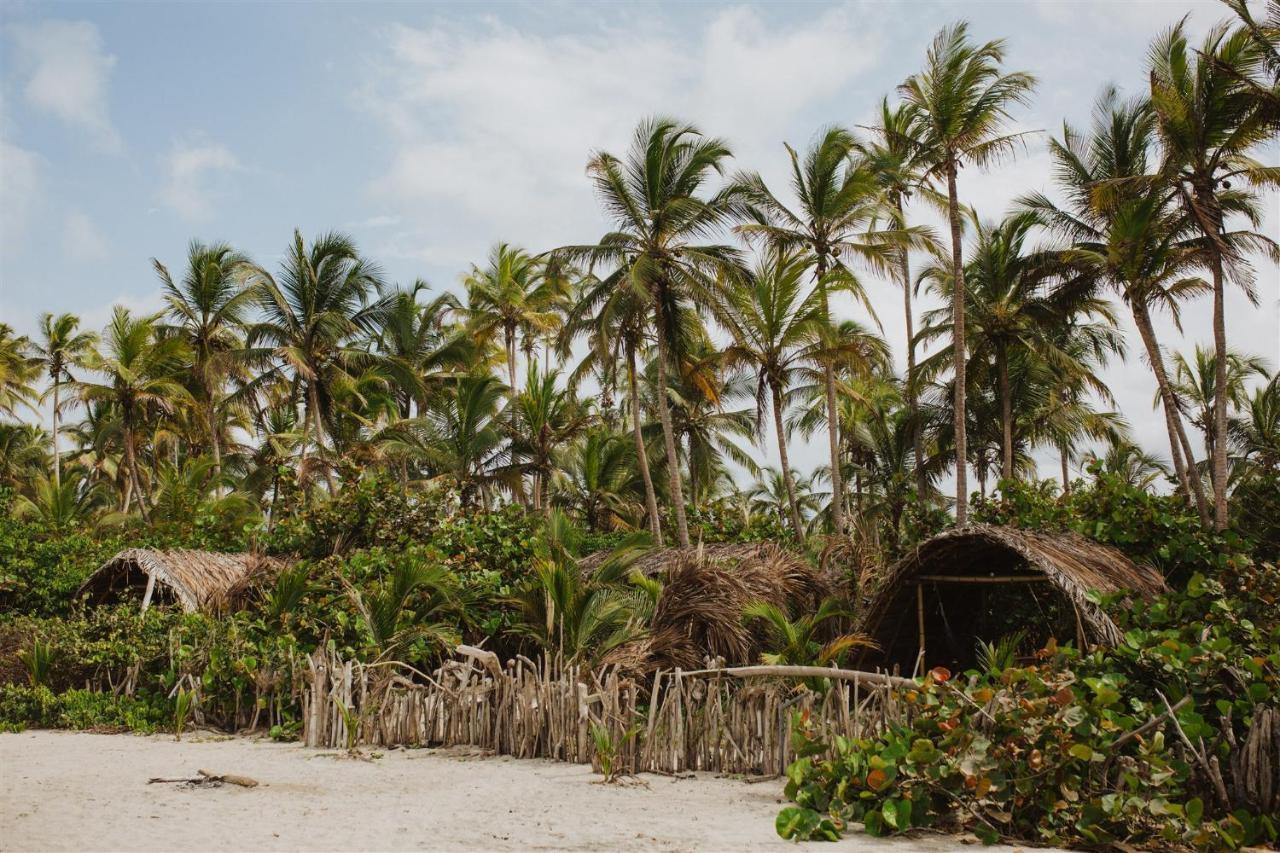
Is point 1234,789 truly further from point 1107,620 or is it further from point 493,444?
point 493,444

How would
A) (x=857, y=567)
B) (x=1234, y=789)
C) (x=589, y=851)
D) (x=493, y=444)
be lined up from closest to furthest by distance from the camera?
1. (x=589, y=851)
2. (x=1234, y=789)
3. (x=857, y=567)
4. (x=493, y=444)

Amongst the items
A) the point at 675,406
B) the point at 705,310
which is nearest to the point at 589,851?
the point at 705,310

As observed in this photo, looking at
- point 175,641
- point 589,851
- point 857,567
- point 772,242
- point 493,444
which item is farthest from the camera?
point 493,444

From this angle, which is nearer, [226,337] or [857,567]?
[857,567]

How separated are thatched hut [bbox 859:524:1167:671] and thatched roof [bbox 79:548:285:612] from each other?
776 cm

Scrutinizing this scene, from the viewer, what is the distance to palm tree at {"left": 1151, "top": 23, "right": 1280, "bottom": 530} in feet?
50.1

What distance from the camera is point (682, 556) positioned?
12.5 meters

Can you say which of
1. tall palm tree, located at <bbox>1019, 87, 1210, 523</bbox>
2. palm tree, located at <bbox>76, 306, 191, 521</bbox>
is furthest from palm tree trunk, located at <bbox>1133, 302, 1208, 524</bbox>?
palm tree, located at <bbox>76, 306, 191, 521</bbox>

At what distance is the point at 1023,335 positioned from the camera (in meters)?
21.2

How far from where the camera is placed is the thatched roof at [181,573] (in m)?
12.6

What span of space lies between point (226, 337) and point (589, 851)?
22.7 m

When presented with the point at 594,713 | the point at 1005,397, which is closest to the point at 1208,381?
the point at 1005,397

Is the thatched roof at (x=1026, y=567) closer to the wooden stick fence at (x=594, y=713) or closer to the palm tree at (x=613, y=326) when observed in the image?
the wooden stick fence at (x=594, y=713)

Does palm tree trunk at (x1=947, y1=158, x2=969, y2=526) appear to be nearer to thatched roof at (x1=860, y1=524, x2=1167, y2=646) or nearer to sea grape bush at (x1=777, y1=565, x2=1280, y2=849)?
thatched roof at (x1=860, y1=524, x2=1167, y2=646)
